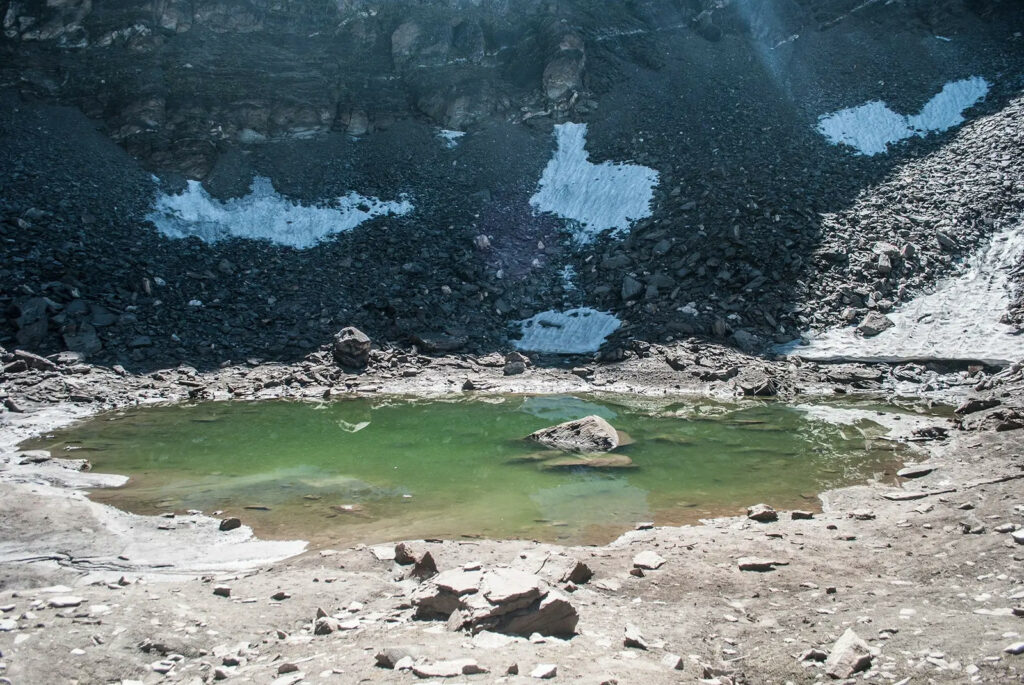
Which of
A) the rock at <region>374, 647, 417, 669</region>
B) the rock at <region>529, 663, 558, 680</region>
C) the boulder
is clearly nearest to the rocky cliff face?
the boulder

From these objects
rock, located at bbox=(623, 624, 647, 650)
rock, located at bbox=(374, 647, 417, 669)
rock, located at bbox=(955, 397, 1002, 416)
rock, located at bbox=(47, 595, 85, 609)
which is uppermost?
rock, located at bbox=(374, 647, 417, 669)

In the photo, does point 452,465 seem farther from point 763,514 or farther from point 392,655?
point 392,655

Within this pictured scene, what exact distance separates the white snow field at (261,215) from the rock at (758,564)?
26.2 metres

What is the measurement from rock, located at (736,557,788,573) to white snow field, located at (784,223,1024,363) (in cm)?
1560

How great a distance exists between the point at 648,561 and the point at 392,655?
369 cm

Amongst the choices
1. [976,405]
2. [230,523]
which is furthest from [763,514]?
[976,405]

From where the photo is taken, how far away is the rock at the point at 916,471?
39.1 feet

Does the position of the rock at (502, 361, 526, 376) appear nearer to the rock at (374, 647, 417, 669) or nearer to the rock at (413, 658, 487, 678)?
the rock at (374, 647, 417, 669)

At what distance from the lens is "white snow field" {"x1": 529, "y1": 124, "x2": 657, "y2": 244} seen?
103 ft

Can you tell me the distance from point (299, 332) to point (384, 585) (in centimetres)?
1870

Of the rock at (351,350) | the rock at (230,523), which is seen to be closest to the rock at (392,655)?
the rock at (230,523)

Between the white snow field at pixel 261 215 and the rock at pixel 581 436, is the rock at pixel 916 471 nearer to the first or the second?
the rock at pixel 581 436

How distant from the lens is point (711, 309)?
24453 millimetres

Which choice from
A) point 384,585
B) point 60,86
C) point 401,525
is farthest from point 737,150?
point 60,86
